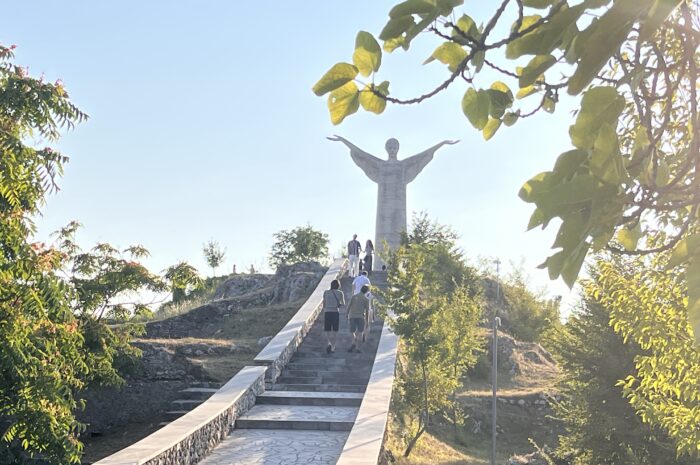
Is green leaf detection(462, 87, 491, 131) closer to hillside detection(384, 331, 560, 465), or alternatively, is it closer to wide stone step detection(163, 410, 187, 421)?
hillside detection(384, 331, 560, 465)

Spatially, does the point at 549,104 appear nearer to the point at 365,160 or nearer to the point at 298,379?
the point at 298,379

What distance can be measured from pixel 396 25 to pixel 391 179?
96.6 ft

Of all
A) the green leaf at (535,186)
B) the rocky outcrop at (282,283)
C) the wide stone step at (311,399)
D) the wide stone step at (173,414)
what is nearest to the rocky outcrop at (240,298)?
the rocky outcrop at (282,283)

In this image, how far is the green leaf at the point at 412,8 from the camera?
1448mm

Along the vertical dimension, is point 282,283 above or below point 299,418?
above

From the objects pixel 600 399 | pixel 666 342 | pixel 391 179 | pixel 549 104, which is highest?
pixel 391 179

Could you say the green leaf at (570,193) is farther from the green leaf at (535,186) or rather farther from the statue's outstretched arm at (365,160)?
the statue's outstretched arm at (365,160)

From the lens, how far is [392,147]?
104ft

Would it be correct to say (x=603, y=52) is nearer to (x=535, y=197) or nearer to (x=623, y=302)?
(x=535, y=197)

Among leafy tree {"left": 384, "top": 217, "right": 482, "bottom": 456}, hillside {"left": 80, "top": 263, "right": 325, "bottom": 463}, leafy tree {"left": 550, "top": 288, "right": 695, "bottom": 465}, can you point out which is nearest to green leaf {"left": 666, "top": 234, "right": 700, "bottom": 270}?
leafy tree {"left": 550, "top": 288, "right": 695, "bottom": 465}

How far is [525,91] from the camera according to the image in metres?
2.20

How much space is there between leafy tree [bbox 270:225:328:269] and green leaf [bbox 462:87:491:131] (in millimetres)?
34189

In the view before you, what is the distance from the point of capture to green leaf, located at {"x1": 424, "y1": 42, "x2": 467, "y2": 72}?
5.78 feet

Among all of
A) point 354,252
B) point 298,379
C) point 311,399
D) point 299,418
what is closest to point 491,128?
point 299,418
